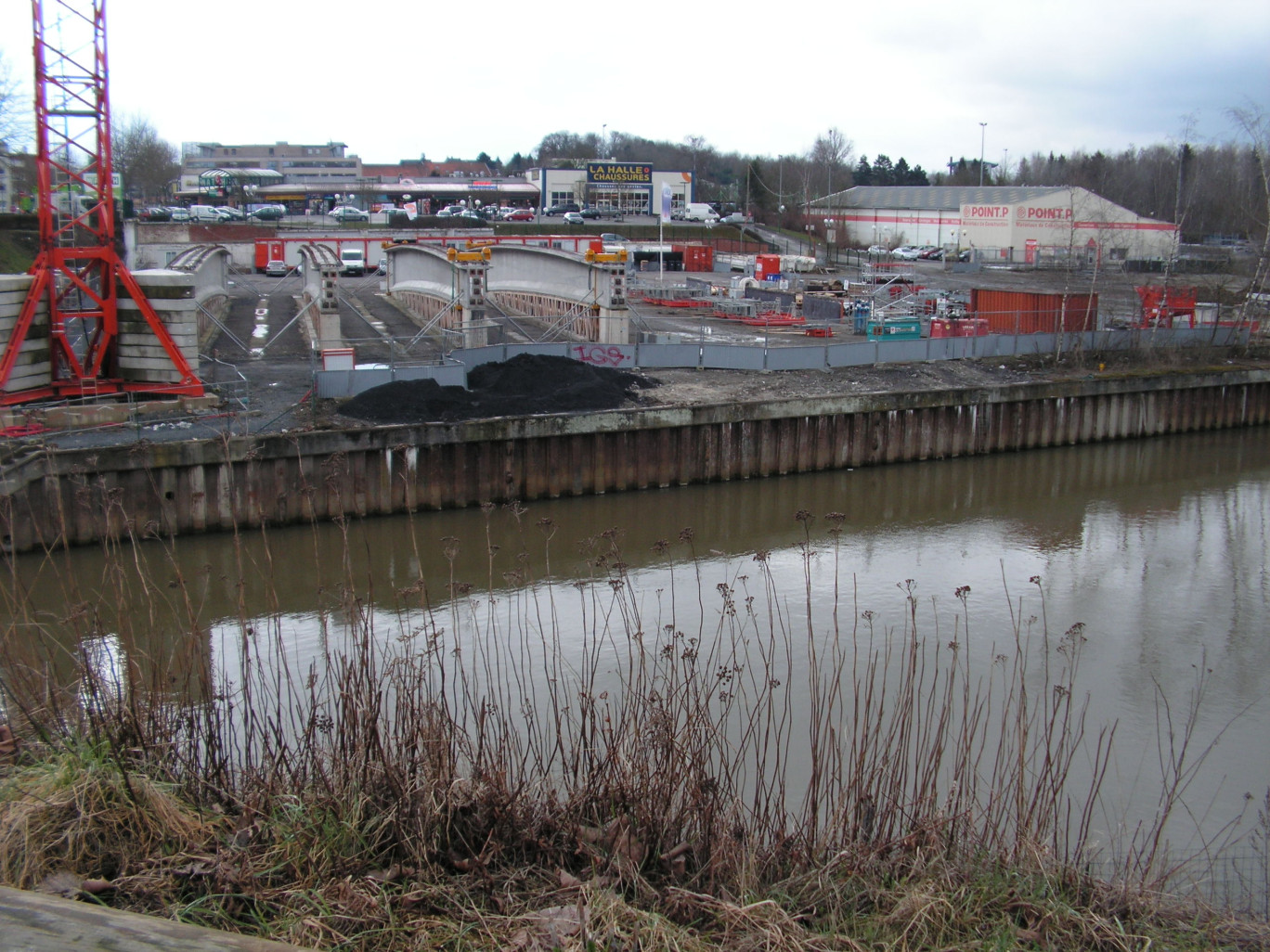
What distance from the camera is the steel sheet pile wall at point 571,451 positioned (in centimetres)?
1591

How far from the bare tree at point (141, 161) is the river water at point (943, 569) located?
62.7 meters

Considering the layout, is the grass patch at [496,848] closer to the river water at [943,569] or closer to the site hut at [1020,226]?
the river water at [943,569]

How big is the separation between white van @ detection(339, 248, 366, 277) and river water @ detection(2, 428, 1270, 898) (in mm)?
34060

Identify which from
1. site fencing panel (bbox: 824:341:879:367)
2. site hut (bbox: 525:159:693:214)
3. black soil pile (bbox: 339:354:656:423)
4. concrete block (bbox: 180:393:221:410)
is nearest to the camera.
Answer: concrete block (bbox: 180:393:221:410)

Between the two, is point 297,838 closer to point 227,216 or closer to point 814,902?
point 814,902

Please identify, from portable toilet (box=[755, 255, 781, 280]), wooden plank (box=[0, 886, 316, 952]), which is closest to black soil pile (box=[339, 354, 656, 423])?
wooden plank (box=[0, 886, 316, 952])

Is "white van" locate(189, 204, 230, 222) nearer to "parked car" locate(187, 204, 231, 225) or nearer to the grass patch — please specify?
"parked car" locate(187, 204, 231, 225)

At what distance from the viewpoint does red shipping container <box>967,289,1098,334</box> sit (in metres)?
31.2

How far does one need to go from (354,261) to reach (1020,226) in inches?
1570

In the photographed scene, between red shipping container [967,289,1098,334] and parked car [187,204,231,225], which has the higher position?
parked car [187,204,231,225]

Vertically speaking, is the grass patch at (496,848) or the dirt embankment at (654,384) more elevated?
the dirt embankment at (654,384)

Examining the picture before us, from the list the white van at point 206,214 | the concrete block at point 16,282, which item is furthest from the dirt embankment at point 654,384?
the white van at point 206,214

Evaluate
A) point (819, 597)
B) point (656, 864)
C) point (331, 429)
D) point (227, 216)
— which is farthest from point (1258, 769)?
point (227, 216)

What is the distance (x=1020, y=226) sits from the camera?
64.0 metres
